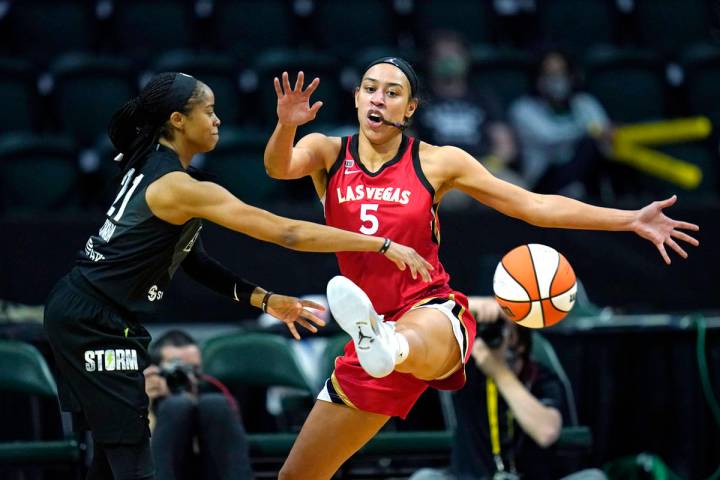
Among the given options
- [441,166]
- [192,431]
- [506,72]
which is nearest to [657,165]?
[506,72]

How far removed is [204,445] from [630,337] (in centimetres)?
279

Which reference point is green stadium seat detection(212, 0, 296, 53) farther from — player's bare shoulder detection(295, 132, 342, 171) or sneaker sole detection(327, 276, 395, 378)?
sneaker sole detection(327, 276, 395, 378)

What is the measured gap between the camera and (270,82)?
9.89m

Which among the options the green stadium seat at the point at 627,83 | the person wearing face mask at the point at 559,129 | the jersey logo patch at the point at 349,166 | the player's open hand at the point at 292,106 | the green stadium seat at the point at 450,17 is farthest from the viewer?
the green stadium seat at the point at 450,17

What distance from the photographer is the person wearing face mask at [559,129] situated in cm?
967

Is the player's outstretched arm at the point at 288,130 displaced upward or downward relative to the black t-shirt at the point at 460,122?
downward

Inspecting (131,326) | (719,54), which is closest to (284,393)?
(131,326)

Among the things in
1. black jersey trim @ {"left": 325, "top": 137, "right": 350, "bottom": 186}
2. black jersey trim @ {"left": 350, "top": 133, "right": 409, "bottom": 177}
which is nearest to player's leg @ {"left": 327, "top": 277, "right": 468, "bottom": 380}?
black jersey trim @ {"left": 350, "top": 133, "right": 409, "bottom": 177}

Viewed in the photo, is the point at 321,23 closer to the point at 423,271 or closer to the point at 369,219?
the point at 369,219

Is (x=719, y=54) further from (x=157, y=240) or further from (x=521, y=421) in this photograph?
(x=157, y=240)

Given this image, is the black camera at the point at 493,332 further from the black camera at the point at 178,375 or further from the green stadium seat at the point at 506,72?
the green stadium seat at the point at 506,72

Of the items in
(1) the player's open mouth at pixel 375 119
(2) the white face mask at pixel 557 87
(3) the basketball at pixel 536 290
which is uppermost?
(2) the white face mask at pixel 557 87

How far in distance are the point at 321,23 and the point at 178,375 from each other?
5.63 meters

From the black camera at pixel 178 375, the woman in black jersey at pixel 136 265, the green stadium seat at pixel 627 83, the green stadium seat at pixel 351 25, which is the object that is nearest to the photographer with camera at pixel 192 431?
the black camera at pixel 178 375
